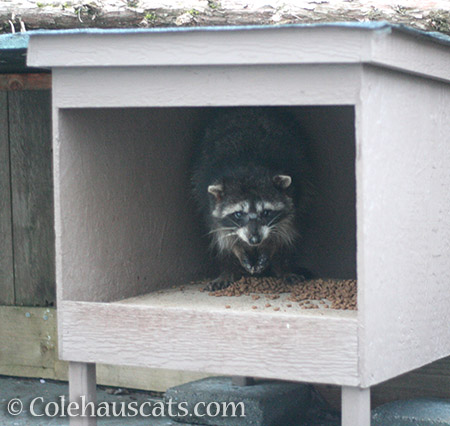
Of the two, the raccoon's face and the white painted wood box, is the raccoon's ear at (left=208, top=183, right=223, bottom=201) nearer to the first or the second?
the raccoon's face

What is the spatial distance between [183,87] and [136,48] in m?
0.20

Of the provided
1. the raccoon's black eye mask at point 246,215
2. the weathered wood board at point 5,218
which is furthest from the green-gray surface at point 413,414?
the weathered wood board at point 5,218

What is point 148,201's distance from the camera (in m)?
3.76

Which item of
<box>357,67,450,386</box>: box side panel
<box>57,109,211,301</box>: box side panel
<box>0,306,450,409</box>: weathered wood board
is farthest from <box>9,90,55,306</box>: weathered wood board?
<box>357,67,450,386</box>: box side panel

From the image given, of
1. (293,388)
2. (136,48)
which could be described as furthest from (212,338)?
(293,388)

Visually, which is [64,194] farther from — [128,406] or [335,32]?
[128,406]

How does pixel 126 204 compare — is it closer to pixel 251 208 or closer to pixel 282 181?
pixel 251 208

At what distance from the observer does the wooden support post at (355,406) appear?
2764mm

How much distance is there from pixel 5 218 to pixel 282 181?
175 centimetres

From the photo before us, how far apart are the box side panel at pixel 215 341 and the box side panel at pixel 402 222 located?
12 cm

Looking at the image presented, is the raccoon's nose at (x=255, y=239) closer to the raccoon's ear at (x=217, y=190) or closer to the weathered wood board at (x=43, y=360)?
the raccoon's ear at (x=217, y=190)

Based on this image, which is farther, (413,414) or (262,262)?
(262,262)

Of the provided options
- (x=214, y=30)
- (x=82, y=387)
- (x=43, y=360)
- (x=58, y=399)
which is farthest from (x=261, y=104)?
(x=43, y=360)

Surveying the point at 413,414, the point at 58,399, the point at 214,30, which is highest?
the point at 214,30
